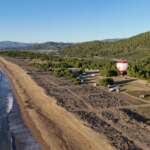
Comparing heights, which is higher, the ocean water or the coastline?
the coastline

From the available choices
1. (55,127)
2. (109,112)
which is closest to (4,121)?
(55,127)

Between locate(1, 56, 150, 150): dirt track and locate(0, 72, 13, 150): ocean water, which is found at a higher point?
locate(1, 56, 150, 150): dirt track

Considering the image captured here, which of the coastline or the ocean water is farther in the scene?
the ocean water

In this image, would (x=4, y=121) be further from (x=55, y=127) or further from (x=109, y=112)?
(x=109, y=112)

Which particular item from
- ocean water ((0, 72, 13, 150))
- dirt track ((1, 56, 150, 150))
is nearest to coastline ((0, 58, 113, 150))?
dirt track ((1, 56, 150, 150))

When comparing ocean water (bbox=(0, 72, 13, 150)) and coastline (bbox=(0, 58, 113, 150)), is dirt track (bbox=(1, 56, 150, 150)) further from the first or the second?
ocean water (bbox=(0, 72, 13, 150))
